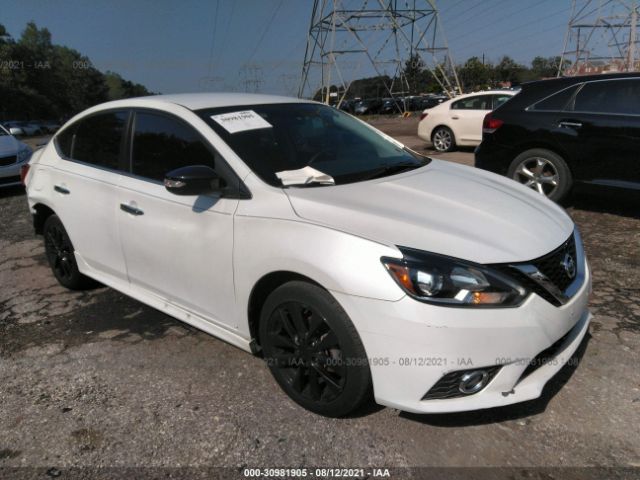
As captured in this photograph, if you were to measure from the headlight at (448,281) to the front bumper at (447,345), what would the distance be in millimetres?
40

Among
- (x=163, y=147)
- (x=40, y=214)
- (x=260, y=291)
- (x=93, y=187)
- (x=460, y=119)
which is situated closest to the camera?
(x=260, y=291)

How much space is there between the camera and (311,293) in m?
2.35

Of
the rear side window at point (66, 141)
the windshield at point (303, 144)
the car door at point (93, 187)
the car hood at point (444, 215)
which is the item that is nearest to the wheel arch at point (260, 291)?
the car hood at point (444, 215)

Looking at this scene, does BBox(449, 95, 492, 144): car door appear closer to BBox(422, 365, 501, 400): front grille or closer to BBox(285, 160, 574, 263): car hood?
BBox(285, 160, 574, 263): car hood

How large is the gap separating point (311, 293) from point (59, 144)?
9.99 feet

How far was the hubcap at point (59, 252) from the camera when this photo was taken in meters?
4.20

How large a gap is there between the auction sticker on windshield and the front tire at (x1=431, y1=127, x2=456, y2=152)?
31.7 feet

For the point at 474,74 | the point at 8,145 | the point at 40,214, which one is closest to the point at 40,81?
the point at 474,74

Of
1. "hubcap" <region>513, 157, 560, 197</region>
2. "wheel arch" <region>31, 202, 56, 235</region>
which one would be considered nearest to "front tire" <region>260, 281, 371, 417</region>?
"wheel arch" <region>31, 202, 56, 235</region>

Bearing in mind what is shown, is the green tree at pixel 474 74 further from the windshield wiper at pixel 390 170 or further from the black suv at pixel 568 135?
the windshield wiper at pixel 390 170

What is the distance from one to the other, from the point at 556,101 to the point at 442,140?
658 centimetres

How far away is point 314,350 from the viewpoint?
247cm

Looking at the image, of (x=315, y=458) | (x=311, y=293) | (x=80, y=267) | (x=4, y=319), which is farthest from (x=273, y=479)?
(x=4, y=319)

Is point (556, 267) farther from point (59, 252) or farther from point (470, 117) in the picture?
point (470, 117)
